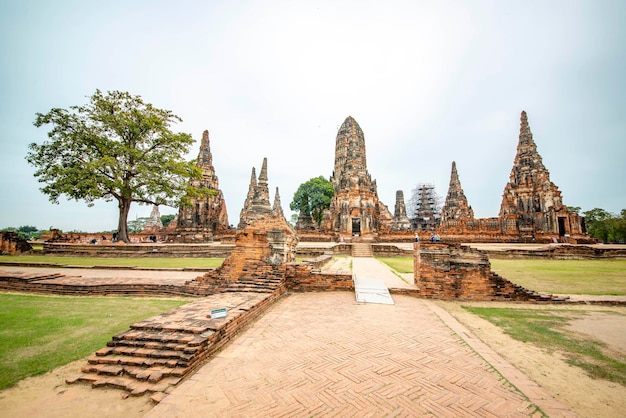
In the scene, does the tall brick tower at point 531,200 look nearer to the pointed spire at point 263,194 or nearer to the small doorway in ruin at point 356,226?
the small doorway in ruin at point 356,226

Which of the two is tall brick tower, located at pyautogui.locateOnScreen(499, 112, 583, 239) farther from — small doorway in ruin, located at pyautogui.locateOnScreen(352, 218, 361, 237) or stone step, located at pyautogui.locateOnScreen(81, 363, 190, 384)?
stone step, located at pyautogui.locateOnScreen(81, 363, 190, 384)

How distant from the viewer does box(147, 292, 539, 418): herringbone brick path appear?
8.21ft

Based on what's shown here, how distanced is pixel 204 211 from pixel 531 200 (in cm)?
3316

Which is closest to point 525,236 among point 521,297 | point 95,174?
point 521,297

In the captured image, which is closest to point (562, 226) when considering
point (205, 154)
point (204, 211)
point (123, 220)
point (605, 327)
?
point (605, 327)

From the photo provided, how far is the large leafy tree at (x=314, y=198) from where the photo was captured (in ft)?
141

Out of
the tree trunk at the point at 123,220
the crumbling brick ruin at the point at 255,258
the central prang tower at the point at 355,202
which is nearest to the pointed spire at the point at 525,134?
the central prang tower at the point at 355,202

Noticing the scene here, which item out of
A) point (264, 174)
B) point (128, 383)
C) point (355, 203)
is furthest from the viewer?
point (355, 203)

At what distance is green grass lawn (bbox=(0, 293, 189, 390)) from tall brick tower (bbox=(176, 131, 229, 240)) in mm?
19073

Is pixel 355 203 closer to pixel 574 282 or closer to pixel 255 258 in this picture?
pixel 574 282

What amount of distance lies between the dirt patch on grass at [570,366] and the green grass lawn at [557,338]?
0.14m

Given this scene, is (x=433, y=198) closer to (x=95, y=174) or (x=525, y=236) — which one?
(x=525, y=236)

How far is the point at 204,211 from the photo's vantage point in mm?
26641

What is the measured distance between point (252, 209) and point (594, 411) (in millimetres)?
7966
